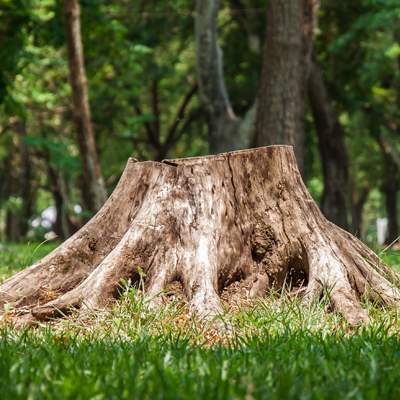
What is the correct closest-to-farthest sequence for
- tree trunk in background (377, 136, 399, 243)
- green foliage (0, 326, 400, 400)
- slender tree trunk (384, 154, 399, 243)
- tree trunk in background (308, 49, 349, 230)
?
green foliage (0, 326, 400, 400), tree trunk in background (308, 49, 349, 230), tree trunk in background (377, 136, 399, 243), slender tree trunk (384, 154, 399, 243)

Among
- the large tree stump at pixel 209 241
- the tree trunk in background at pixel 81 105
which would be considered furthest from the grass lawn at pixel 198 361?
the tree trunk in background at pixel 81 105

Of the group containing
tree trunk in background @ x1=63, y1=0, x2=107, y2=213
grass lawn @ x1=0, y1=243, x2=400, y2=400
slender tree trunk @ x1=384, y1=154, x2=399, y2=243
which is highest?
tree trunk in background @ x1=63, y1=0, x2=107, y2=213

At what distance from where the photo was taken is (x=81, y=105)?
7152 mm

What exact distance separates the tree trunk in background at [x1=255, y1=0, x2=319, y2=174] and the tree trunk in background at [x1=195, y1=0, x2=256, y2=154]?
1623 mm

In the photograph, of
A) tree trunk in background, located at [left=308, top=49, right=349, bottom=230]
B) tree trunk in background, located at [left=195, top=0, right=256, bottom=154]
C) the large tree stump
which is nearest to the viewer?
the large tree stump

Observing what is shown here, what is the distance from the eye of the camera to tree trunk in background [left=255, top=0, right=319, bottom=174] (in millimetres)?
7383

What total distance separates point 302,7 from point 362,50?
7.47m

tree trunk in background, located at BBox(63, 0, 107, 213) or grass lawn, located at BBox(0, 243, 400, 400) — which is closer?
grass lawn, located at BBox(0, 243, 400, 400)

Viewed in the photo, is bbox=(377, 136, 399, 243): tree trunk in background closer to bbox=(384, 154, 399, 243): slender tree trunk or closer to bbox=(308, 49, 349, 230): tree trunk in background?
bbox=(384, 154, 399, 243): slender tree trunk

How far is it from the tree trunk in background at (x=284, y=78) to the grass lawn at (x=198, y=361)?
5120 millimetres

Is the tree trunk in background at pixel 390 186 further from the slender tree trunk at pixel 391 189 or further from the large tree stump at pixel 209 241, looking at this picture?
the large tree stump at pixel 209 241

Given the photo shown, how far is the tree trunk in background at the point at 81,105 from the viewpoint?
7.07 meters

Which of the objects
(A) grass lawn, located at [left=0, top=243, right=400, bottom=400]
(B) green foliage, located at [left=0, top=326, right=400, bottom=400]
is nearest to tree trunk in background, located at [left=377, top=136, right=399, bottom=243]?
(A) grass lawn, located at [left=0, top=243, right=400, bottom=400]

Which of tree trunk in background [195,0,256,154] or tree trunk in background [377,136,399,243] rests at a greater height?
tree trunk in background [195,0,256,154]
